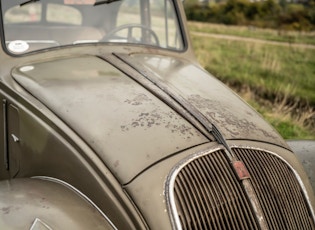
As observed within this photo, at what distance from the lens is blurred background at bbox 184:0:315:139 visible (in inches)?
417

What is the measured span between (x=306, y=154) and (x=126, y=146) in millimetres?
1515

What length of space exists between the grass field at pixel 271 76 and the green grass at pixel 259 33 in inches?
27.3

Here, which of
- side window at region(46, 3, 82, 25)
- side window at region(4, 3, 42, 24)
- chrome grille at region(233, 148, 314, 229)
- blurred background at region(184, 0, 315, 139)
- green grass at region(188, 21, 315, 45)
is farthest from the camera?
green grass at region(188, 21, 315, 45)

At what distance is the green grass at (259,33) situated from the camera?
21.2 m

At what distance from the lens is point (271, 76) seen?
590 inches

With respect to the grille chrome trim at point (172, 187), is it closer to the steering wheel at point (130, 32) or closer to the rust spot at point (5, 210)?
the rust spot at point (5, 210)

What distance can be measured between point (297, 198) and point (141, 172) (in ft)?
3.07

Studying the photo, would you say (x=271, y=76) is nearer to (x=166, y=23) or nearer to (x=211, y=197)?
(x=166, y=23)

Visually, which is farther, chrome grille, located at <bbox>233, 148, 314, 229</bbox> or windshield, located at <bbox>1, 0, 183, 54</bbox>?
windshield, located at <bbox>1, 0, 183, 54</bbox>

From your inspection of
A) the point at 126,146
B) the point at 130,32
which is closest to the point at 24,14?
the point at 130,32

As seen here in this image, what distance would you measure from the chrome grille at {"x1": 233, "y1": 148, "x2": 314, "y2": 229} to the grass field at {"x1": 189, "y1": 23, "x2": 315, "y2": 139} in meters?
4.92

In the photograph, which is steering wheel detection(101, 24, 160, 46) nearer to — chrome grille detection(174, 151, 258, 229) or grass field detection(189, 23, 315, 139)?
chrome grille detection(174, 151, 258, 229)

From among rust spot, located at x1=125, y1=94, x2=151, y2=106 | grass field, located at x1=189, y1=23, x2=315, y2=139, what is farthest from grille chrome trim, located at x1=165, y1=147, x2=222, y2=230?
grass field, located at x1=189, y1=23, x2=315, y2=139

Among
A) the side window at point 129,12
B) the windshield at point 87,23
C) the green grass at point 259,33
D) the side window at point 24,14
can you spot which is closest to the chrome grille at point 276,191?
the windshield at point 87,23
